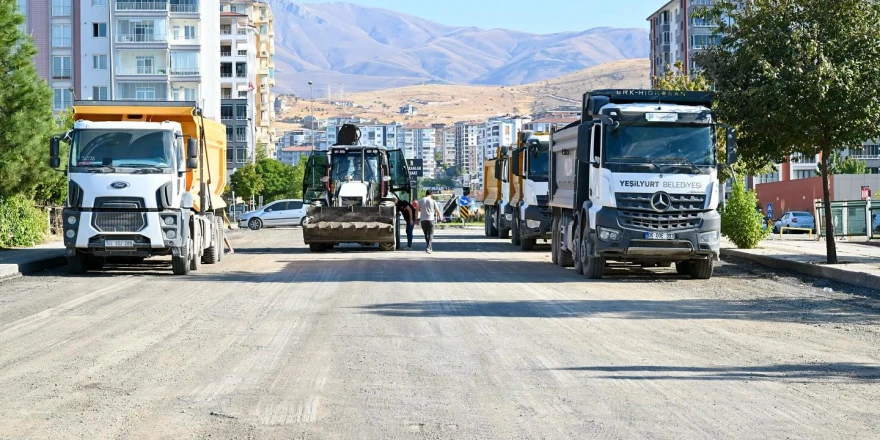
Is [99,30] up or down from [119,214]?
up

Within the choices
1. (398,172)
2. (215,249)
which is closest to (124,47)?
(398,172)

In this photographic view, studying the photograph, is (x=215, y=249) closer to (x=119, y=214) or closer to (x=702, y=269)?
(x=119, y=214)

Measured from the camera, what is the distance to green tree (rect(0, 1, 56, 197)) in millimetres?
28125

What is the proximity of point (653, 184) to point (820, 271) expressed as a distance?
4.30 m

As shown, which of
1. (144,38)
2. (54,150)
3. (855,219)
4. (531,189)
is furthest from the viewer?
(144,38)

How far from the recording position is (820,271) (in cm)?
2269

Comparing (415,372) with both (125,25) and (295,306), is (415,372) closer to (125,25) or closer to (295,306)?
(295,306)

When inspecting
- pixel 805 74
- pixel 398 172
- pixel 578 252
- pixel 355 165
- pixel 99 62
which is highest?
pixel 99 62

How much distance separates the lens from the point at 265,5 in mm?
142000

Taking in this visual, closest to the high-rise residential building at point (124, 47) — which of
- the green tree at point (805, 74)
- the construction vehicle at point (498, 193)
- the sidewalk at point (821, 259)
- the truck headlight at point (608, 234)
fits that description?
the construction vehicle at point (498, 193)

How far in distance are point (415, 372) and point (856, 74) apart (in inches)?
598

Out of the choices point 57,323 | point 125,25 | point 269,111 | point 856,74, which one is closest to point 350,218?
point 856,74

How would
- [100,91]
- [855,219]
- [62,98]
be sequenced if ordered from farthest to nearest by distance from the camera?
[100,91]
[62,98]
[855,219]

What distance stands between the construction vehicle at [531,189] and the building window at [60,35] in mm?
61781
